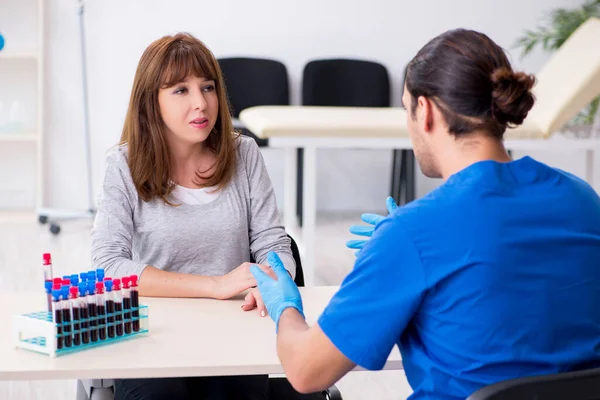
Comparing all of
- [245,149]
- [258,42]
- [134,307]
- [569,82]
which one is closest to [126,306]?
[134,307]

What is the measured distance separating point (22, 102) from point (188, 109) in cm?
394

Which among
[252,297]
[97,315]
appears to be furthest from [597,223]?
[97,315]

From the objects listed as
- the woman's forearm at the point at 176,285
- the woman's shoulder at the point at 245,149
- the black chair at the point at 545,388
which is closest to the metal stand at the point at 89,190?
the woman's shoulder at the point at 245,149

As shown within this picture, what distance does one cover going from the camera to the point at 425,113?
114 cm

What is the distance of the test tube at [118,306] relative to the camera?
1323mm

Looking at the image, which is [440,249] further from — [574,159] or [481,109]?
[574,159]

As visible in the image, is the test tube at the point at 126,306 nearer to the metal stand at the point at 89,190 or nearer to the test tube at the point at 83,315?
the test tube at the point at 83,315

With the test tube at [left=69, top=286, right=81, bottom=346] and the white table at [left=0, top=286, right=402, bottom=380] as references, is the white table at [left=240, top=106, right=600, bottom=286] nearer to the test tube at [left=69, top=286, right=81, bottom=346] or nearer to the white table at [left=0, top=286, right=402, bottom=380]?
the white table at [left=0, top=286, right=402, bottom=380]

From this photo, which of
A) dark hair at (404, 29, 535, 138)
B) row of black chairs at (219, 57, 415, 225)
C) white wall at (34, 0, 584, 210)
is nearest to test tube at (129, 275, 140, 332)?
dark hair at (404, 29, 535, 138)

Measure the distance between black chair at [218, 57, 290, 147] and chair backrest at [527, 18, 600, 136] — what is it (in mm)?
2006

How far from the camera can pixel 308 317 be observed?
1468 millimetres

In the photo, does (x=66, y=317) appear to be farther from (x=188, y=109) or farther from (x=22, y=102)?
(x=22, y=102)

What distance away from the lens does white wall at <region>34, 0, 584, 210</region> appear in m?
5.40

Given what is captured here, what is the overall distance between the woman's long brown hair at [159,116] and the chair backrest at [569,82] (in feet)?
5.84
